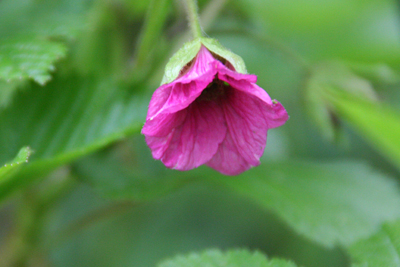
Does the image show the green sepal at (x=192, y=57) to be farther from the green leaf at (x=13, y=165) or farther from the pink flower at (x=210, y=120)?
the green leaf at (x=13, y=165)

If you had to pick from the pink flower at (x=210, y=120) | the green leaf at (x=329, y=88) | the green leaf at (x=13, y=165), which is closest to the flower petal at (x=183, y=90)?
the pink flower at (x=210, y=120)

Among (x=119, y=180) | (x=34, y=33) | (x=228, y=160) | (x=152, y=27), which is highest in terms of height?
(x=34, y=33)

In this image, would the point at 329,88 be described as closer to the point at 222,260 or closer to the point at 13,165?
the point at 222,260

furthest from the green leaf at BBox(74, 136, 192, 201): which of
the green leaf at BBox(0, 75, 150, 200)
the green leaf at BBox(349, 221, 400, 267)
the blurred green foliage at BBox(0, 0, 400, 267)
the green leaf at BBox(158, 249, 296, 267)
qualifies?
the green leaf at BBox(349, 221, 400, 267)

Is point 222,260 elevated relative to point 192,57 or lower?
lower

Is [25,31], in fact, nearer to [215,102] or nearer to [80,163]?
[80,163]

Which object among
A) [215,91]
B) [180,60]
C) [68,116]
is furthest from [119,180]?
[180,60]

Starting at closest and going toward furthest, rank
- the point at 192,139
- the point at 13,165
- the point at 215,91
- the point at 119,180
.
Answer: the point at 13,165 → the point at 192,139 → the point at 215,91 → the point at 119,180
